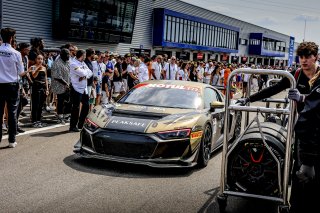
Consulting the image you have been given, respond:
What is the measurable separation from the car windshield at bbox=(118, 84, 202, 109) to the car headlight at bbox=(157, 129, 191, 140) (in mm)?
1003

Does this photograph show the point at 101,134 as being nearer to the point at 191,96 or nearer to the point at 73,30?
the point at 191,96

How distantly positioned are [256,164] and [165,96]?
308 centimetres

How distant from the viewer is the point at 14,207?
171 inches

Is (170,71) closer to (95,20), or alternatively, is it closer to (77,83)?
(77,83)

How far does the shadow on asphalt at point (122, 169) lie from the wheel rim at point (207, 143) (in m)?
0.31

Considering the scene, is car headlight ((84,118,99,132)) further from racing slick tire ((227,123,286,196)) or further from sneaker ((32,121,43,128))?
sneaker ((32,121,43,128))

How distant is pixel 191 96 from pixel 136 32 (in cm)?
2893

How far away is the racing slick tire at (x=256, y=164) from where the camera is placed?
13.9ft

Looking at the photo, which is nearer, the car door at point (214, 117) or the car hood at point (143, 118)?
the car hood at point (143, 118)

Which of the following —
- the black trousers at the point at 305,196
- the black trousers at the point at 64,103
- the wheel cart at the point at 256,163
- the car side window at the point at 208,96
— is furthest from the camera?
the black trousers at the point at 64,103

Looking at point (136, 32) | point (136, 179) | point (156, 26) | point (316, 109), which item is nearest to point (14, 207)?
point (136, 179)

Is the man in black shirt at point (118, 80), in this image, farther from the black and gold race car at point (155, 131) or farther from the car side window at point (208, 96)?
the black and gold race car at point (155, 131)

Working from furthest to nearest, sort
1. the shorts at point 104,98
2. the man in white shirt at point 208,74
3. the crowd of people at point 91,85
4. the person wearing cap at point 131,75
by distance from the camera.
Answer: the man in white shirt at point 208,74
the person wearing cap at point 131,75
the shorts at point 104,98
the crowd of people at point 91,85

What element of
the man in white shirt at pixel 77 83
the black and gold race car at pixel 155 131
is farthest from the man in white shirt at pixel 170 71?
the black and gold race car at pixel 155 131
